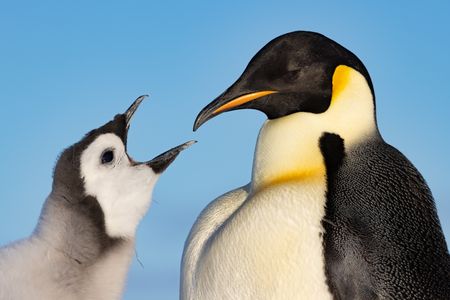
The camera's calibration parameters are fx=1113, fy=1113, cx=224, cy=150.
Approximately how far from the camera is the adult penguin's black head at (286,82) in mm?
4773

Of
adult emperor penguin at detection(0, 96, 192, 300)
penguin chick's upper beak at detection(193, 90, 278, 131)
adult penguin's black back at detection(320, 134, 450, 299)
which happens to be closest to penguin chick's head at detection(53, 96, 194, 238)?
adult emperor penguin at detection(0, 96, 192, 300)

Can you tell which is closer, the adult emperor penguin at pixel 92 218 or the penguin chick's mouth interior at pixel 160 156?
the adult emperor penguin at pixel 92 218

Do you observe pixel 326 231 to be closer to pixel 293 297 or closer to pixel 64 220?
pixel 293 297

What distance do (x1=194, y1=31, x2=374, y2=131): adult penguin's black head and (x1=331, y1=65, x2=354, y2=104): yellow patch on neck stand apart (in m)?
0.02

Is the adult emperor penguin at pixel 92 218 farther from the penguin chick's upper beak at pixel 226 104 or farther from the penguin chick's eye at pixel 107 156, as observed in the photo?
the penguin chick's upper beak at pixel 226 104

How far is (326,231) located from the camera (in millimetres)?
4504

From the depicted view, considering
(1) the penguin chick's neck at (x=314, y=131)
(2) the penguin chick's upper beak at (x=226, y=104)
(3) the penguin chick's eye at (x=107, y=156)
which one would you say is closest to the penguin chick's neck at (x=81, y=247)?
(3) the penguin chick's eye at (x=107, y=156)

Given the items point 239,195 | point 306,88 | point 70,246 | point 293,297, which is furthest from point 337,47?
point 70,246

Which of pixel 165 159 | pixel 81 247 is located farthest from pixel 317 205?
pixel 81 247

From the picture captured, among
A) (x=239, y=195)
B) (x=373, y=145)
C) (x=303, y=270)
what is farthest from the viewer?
(x=239, y=195)

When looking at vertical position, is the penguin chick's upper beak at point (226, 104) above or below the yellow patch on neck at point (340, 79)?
above

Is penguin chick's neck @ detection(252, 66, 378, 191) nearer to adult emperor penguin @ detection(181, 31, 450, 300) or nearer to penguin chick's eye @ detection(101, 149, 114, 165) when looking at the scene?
Result: adult emperor penguin @ detection(181, 31, 450, 300)

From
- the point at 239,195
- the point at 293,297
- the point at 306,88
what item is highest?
the point at 306,88

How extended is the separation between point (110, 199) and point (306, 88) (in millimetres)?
960
